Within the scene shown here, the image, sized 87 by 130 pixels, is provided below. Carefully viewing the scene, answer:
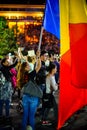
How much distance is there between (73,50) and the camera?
17.6 ft

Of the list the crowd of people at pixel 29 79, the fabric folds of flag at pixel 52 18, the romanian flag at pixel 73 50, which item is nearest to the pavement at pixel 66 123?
the crowd of people at pixel 29 79

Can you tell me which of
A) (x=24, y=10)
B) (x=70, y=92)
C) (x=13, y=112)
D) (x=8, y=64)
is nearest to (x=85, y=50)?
(x=70, y=92)

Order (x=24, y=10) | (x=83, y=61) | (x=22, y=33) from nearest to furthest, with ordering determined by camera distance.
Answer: (x=83, y=61) → (x=22, y=33) → (x=24, y=10)

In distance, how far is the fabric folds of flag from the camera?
614 cm

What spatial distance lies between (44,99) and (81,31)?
423 centimetres

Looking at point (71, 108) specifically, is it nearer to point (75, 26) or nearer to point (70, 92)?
point (70, 92)

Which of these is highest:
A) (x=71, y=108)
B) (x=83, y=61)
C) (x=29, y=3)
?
(x=29, y=3)

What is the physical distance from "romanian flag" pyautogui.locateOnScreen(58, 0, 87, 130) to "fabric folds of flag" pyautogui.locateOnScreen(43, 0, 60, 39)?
67cm

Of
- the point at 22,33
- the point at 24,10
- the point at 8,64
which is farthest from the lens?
the point at 24,10

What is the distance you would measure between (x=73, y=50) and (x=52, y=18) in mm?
1129

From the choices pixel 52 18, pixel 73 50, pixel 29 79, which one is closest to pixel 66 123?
pixel 29 79

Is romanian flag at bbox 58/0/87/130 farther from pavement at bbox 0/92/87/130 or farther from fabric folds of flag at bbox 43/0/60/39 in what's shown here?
pavement at bbox 0/92/87/130

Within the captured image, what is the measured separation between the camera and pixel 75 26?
5363 mm

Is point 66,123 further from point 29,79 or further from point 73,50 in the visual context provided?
point 73,50
